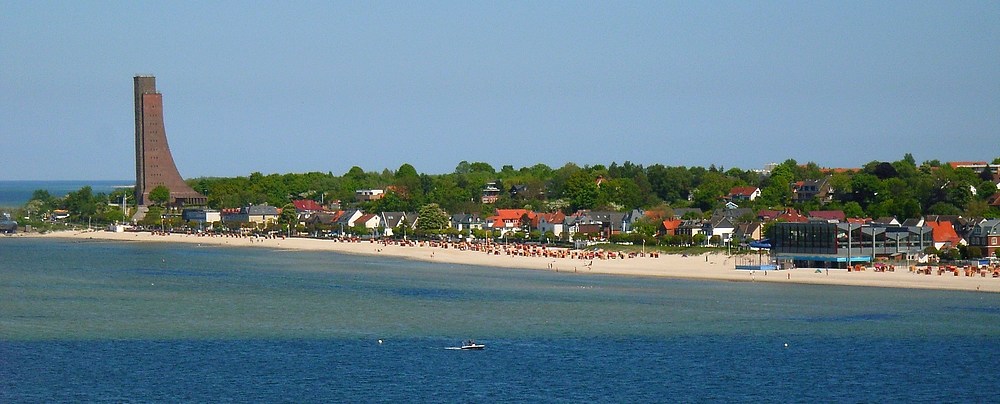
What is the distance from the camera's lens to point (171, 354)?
3559 cm

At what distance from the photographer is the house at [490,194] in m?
122

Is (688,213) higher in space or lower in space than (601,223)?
higher

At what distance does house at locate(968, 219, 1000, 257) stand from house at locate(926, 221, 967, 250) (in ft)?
6.29

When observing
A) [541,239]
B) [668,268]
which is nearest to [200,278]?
[668,268]

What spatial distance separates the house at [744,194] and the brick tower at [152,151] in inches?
2124

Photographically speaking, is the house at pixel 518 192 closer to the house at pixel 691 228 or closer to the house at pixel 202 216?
the house at pixel 202 216

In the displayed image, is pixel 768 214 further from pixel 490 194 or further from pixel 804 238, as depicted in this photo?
pixel 490 194

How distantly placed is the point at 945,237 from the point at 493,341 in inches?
1468

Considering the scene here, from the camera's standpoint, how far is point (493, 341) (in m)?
37.7

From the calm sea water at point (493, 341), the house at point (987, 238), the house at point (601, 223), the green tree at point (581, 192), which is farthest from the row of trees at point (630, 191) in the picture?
the calm sea water at point (493, 341)

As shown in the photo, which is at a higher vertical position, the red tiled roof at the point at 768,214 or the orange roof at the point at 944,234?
the red tiled roof at the point at 768,214

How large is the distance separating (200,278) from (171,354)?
2561 cm

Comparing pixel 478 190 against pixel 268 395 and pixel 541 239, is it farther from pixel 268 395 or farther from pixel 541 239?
pixel 268 395

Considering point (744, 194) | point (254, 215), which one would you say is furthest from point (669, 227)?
point (254, 215)
